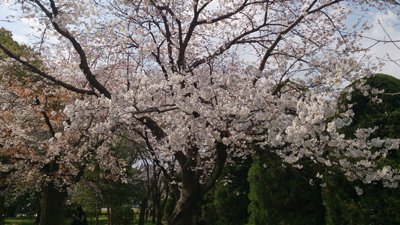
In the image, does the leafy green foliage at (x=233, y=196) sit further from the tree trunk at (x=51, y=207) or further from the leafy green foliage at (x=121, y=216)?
the leafy green foliage at (x=121, y=216)

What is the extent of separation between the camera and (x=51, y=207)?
8422 millimetres

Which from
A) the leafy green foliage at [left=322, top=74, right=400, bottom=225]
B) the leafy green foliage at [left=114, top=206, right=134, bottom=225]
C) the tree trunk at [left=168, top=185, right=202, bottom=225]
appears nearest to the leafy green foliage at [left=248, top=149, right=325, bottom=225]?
the leafy green foliage at [left=322, top=74, right=400, bottom=225]

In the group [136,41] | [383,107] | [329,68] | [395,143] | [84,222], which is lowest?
[84,222]

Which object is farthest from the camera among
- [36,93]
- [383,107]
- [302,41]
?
[36,93]

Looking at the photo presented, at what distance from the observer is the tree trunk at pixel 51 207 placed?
8.27 m

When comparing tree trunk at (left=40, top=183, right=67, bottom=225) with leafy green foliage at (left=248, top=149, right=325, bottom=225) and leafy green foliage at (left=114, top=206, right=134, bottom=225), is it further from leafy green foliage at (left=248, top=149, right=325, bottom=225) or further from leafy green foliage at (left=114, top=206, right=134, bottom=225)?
leafy green foliage at (left=114, top=206, right=134, bottom=225)

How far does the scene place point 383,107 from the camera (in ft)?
17.4

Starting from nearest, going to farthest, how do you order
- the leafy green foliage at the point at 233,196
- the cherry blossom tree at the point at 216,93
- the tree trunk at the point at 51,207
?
the cherry blossom tree at the point at 216,93 < the tree trunk at the point at 51,207 < the leafy green foliage at the point at 233,196

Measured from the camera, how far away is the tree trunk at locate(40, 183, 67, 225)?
8.27 meters

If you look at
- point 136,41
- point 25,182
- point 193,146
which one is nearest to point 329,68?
point 193,146

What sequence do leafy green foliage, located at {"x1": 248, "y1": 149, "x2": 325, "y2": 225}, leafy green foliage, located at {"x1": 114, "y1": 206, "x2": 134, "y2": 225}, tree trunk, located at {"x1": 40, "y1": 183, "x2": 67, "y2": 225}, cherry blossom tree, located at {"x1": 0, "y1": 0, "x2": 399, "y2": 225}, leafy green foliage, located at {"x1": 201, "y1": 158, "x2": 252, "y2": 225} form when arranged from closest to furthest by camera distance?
cherry blossom tree, located at {"x1": 0, "y1": 0, "x2": 399, "y2": 225}, leafy green foliage, located at {"x1": 248, "y1": 149, "x2": 325, "y2": 225}, tree trunk, located at {"x1": 40, "y1": 183, "x2": 67, "y2": 225}, leafy green foliage, located at {"x1": 201, "y1": 158, "x2": 252, "y2": 225}, leafy green foliage, located at {"x1": 114, "y1": 206, "x2": 134, "y2": 225}

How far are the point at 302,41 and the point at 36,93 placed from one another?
25.4 ft

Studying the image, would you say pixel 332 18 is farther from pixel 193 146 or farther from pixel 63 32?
pixel 63 32

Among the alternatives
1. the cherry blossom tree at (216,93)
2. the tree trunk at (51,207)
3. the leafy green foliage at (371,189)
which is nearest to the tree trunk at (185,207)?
the cherry blossom tree at (216,93)
